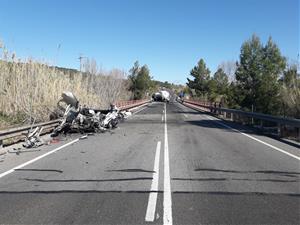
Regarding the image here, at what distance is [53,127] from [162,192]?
449 inches

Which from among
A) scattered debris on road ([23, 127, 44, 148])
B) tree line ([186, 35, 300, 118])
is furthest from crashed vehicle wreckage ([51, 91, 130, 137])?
tree line ([186, 35, 300, 118])

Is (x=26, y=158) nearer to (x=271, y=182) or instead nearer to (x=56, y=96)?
(x=271, y=182)

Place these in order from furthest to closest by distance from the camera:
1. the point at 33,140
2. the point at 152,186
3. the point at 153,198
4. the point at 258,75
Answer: the point at 258,75
the point at 33,140
the point at 152,186
the point at 153,198

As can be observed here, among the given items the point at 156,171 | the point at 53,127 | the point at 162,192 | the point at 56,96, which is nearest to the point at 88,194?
the point at 162,192

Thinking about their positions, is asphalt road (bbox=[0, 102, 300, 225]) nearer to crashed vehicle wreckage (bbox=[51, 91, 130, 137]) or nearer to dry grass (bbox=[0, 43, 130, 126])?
crashed vehicle wreckage (bbox=[51, 91, 130, 137])

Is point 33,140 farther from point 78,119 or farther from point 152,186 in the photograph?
point 152,186

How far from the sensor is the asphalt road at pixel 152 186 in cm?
550

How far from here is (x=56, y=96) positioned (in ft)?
64.2

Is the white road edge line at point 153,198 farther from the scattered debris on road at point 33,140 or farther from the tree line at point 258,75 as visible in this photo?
the tree line at point 258,75

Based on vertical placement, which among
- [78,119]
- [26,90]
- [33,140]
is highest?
[26,90]

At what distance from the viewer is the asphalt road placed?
5.50m

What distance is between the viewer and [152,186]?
23.9 feet

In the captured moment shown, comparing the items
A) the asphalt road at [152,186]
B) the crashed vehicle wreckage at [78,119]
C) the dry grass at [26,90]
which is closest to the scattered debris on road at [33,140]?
the asphalt road at [152,186]

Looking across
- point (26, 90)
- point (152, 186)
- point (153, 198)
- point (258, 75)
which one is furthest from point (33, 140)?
point (258, 75)
